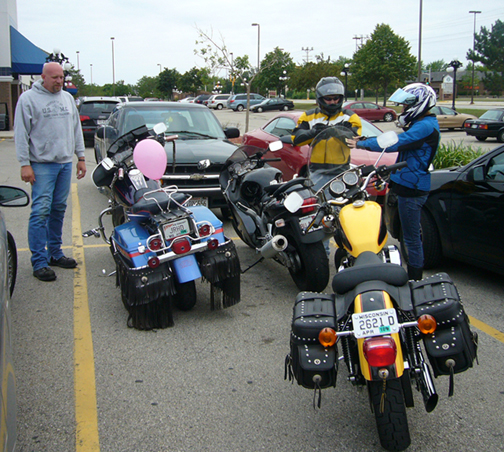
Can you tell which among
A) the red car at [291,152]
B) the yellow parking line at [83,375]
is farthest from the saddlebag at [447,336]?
the red car at [291,152]

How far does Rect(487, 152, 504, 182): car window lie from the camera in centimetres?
504

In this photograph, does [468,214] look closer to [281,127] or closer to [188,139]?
[188,139]

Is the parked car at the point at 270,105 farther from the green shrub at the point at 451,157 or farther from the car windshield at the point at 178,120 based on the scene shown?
the car windshield at the point at 178,120

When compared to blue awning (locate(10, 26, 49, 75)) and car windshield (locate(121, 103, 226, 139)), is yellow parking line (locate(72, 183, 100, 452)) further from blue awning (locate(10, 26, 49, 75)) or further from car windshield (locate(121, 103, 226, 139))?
blue awning (locate(10, 26, 49, 75))

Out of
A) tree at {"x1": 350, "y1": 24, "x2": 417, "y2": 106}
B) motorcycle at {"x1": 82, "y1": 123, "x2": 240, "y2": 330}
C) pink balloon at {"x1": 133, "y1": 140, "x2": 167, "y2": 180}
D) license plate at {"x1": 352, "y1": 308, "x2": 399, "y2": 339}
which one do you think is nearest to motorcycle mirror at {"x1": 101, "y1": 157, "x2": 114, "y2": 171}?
motorcycle at {"x1": 82, "y1": 123, "x2": 240, "y2": 330}

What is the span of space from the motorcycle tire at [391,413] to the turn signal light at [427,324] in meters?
0.30

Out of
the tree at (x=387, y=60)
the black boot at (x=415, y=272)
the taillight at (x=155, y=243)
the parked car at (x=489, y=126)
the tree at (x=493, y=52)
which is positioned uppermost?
the tree at (x=493, y=52)

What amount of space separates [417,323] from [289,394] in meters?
1.17

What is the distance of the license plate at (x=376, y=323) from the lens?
8.20 feet

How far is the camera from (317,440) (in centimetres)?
291

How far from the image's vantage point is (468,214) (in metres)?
5.20

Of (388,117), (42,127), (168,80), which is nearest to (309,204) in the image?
(42,127)

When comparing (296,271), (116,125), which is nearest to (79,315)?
(296,271)

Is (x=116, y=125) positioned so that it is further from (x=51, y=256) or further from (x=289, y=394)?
(x=289, y=394)
